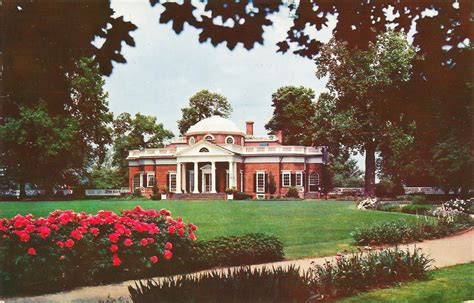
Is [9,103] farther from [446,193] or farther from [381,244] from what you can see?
[446,193]

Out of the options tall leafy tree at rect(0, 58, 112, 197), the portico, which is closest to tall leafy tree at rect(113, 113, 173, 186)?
tall leafy tree at rect(0, 58, 112, 197)

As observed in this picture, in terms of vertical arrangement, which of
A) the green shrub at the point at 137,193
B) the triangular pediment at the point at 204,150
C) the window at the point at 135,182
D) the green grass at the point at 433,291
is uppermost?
the triangular pediment at the point at 204,150

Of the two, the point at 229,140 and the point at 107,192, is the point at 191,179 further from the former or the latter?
the point at 107,192

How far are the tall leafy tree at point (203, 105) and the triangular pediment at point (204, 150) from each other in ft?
12.8

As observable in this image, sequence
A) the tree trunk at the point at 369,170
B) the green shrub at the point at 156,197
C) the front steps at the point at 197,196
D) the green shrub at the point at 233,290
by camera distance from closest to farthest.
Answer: the green shrub at the point at 233,290, the tree trunk at the point at 369,170, the green shrub at the point at 156,197, the front steps at the point at 197,196

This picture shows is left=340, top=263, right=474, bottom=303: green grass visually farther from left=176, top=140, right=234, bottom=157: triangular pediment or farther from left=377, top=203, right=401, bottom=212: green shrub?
left=176, top=140, right=234, bottom=157: triangular pediment

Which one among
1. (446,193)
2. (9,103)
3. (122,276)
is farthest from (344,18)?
(446,193)

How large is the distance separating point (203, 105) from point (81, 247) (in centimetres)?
2217

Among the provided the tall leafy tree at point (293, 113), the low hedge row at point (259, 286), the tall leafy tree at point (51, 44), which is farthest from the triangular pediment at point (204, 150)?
the tall leafy tree at point (51, 44)

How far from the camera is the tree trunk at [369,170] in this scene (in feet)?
A: 78.5

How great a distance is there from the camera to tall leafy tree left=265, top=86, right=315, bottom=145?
3728 cm

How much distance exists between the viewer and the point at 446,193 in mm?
25609

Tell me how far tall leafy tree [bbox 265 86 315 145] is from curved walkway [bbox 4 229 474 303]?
23.2 meters

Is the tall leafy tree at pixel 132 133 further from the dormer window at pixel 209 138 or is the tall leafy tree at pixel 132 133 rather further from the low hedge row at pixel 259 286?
the dormer window at pixel 209 138
